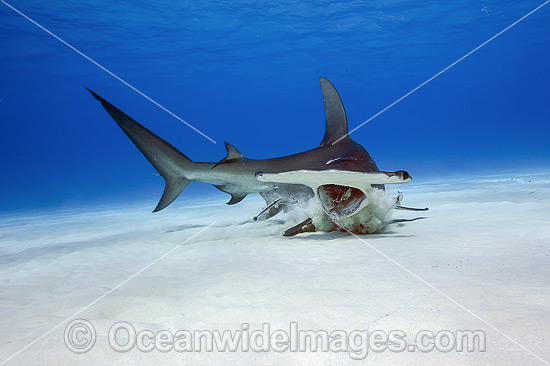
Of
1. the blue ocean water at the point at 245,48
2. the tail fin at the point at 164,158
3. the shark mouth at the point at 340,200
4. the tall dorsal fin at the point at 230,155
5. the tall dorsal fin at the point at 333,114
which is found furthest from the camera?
the blue ocean water at the point at 245,48

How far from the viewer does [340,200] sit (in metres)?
3.58

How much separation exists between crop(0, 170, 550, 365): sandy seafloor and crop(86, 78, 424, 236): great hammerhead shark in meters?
0.34

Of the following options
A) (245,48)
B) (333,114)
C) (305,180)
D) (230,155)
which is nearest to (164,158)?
(230,155)

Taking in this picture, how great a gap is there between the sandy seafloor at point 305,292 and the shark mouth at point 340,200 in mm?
307

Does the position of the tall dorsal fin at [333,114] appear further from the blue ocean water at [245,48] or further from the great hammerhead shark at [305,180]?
the blue ocean water at [245,48]

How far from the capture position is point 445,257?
238 cm

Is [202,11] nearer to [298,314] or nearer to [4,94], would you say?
[298,314]

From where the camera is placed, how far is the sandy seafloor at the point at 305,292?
120 centimetres

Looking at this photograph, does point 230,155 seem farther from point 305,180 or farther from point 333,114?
point 305,180

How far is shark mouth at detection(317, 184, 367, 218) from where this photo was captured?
11.0 feet

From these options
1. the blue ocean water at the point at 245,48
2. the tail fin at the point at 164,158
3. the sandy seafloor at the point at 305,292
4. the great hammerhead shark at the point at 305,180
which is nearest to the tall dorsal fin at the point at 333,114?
the great hammerhead shark at the point at 305,180

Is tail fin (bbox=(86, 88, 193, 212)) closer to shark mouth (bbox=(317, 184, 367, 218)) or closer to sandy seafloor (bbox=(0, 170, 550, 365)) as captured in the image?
sandy seafloor (bbox=(0, 170, 550, 365))

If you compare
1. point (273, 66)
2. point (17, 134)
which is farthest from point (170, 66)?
point (17, 134)

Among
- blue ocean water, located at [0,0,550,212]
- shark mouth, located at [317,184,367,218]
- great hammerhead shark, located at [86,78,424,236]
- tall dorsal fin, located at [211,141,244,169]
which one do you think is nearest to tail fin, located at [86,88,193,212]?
great hammerhead shark, located at [86,78,424,236]
